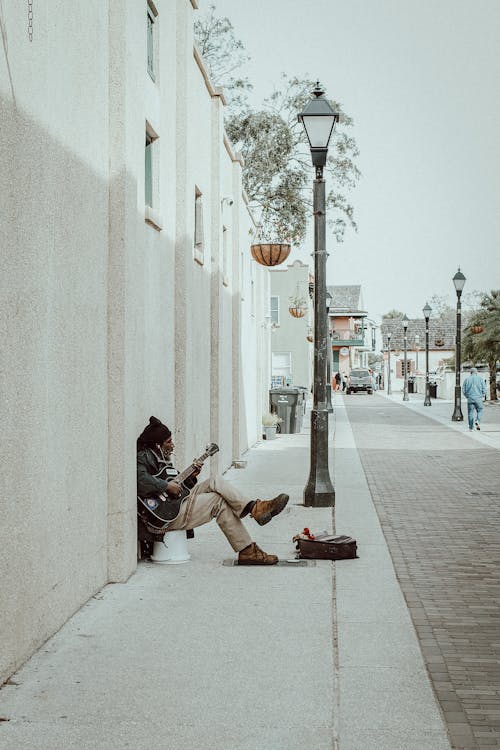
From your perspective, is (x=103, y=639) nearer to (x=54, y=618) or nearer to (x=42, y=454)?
(x=54, y=618)

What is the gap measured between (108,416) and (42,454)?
1.90 m

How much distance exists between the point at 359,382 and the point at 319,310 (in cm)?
6366

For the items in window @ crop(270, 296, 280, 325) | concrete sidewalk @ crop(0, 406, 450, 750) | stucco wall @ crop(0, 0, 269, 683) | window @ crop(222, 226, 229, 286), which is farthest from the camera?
window @ crop(270, 296, 280, 325)

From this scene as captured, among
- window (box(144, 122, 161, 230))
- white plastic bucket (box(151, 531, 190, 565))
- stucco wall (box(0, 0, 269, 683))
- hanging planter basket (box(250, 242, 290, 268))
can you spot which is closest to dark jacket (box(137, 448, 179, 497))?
stucco wall (box(0, 0, 269, 683))

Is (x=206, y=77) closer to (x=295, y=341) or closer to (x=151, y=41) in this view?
(x=151, y=41)

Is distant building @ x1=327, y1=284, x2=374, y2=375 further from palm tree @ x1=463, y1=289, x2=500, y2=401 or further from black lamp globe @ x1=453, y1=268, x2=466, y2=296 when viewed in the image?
black lamp globe @ x1=453, y1=268, x2=466, y2=296

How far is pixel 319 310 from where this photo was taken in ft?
41.2

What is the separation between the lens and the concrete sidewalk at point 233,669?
4.51 m

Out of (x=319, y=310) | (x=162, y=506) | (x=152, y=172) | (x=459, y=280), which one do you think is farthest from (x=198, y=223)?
(x=459, y=280)

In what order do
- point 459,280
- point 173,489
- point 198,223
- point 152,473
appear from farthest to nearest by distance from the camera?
point 459,280, point 198,223, point 152,473, point 173,489

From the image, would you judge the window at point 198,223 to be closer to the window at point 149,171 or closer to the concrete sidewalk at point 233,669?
the window at point 149,171

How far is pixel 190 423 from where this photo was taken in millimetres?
11836

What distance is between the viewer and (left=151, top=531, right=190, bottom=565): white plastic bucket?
337 inches

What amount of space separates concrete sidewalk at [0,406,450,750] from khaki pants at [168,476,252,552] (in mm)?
318
